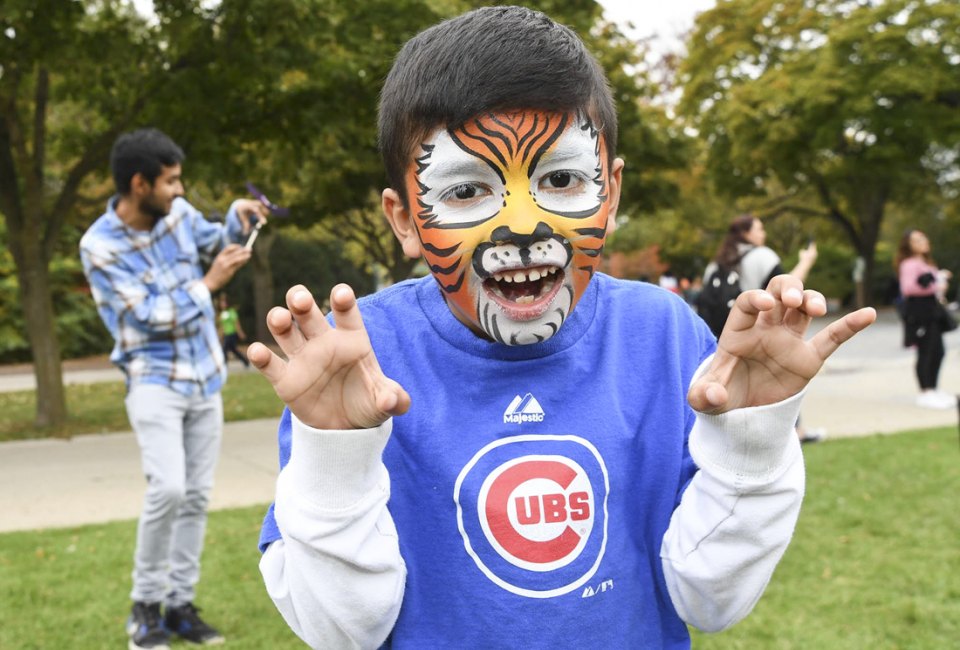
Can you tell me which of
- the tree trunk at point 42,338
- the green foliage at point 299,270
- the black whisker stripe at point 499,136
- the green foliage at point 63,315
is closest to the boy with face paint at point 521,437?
the black whisker stripe at point 499,136

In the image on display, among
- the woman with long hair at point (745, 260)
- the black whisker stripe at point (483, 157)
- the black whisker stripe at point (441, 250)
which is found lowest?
the woman with long hair at point (745, 260)

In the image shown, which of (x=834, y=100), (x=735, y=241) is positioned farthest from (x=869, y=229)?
(x=735, y=241)

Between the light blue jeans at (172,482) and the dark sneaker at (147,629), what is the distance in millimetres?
44

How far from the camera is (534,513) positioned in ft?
5.36

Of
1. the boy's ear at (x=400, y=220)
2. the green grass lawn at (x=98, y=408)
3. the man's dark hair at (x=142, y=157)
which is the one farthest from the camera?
the green grass lawn at (x=98, y=408)

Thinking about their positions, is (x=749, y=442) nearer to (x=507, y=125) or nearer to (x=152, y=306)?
(x=507, y=125)

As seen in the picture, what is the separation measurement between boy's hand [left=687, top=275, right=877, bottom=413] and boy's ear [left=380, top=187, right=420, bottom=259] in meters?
0.61

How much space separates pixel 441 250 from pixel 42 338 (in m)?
10.6

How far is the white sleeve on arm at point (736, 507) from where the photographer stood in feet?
4.90

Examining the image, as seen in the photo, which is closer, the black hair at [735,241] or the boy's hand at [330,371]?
the boy's hand at [330,371]

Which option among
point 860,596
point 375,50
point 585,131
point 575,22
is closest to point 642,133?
point 575,22

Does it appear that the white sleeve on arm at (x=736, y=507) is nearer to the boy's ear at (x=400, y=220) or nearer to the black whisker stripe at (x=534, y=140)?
the black whisker stripe at (x=534, y=140)

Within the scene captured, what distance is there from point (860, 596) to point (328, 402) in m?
4.07

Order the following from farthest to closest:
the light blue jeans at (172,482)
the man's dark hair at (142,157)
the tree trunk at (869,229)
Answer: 1. the tree trunk at (869,229)
2. the man's dark hair at (142,157)
3. the light blue jeans at (172,482)
